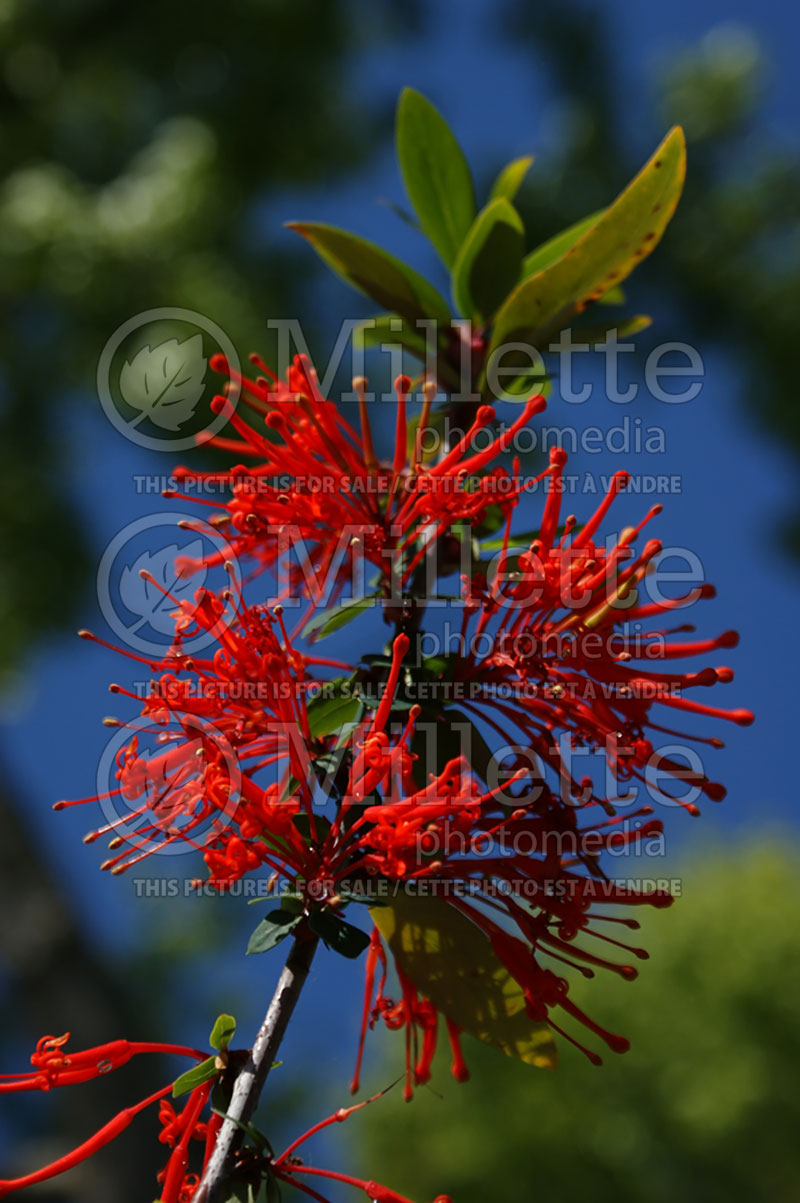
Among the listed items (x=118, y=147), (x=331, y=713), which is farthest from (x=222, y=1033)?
(x=118, y=147)

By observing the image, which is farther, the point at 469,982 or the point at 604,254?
the point at 604,254

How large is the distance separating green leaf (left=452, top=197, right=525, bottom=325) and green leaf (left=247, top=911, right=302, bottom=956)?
447 mm

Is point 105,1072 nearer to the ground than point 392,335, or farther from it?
nearer to the ground

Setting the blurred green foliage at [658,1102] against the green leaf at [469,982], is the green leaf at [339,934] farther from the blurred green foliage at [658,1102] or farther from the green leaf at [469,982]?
the blurred green foliage at [658,1102]

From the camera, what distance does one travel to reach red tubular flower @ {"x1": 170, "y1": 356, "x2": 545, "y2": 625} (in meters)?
0.61

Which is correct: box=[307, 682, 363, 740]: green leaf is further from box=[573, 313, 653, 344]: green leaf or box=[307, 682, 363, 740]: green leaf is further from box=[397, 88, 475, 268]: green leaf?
box=[397, 88, 475, 268]: green leaf

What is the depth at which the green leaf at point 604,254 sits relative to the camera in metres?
0.68

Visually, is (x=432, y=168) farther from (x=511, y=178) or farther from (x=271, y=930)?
(x=271, y=930)

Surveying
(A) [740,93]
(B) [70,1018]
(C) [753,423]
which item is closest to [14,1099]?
(B) [70,1018]

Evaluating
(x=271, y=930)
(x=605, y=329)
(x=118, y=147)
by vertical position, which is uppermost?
(x=118, y=147)

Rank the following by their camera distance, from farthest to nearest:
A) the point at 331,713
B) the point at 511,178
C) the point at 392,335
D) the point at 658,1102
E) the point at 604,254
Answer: the point at 658,1102 → the point at 511,178 → the point at 392,335 → the point at 604,254 → the point at 331,713

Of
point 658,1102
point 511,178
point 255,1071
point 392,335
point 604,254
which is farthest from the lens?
point 658,1102

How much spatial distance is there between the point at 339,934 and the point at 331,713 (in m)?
0.12

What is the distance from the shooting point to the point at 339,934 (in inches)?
20.5
